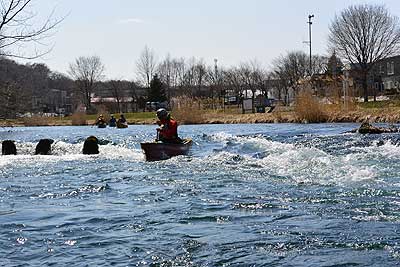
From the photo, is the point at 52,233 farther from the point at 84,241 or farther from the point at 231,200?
the point at 231,200

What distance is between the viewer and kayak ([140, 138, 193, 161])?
1850 centimetres

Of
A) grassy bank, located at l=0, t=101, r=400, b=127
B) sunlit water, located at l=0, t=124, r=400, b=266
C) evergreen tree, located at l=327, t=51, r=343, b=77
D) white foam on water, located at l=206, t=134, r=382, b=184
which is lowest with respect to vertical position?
sunlit water, located at l=0, t=124, r=400, b=266

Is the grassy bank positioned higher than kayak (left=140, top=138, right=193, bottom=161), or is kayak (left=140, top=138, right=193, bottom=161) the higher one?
the grassy bank

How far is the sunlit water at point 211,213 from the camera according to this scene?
6.76 metres

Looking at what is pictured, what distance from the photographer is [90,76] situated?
349 feet

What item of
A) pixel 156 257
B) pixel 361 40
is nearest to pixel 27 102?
pixel 156 257

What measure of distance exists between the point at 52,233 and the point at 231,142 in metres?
18.0

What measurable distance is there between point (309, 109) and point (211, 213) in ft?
97.6

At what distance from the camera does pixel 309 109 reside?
3794cm

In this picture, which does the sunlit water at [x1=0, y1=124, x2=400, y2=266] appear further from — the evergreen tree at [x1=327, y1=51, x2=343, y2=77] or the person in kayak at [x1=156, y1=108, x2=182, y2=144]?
the evergreen tree at [x1=327, y1=51, x2=343, y2=77]

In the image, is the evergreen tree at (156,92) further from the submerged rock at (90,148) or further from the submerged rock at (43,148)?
the submerged rock at (90,148)

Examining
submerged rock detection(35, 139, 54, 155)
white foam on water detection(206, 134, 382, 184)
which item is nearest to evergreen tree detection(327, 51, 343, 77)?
submerged rock detection(35, 139, 54, 155)

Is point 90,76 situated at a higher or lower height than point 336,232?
higher

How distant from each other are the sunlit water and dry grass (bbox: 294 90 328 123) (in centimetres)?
2076
